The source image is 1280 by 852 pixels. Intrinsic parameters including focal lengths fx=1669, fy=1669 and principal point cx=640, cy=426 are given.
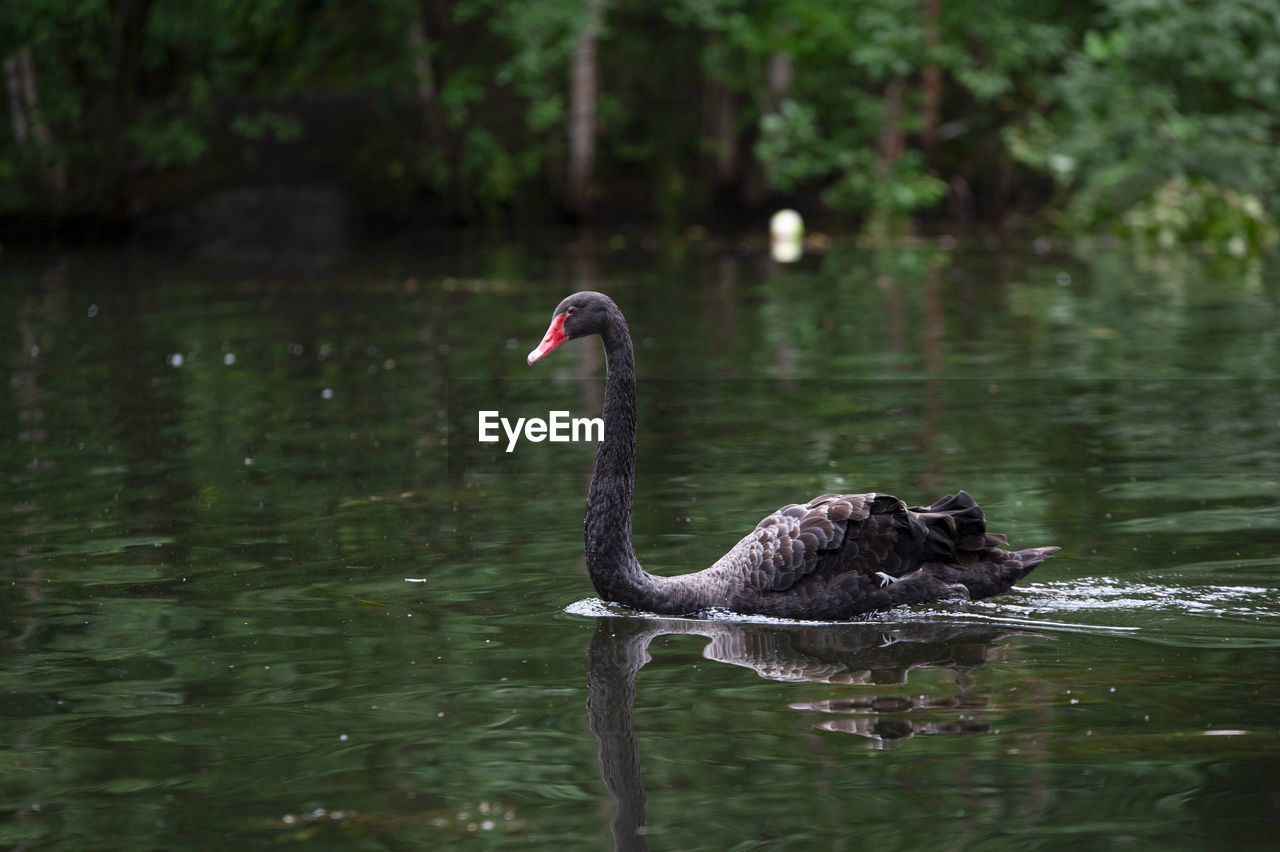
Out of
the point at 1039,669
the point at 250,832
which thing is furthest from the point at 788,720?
the point at 250,832

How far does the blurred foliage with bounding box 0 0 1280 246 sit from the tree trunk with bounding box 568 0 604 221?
0.43m

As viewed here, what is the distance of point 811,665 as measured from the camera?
5.11 m

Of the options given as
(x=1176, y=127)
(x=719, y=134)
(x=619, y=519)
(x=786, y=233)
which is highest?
(x=719, y=134)

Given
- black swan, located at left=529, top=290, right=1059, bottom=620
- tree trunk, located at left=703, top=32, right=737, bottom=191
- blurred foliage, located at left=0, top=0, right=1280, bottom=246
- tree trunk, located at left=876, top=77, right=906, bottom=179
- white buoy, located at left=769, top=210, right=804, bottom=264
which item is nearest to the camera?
black swan, located at left=529, top=290, right=1059, bottom=620

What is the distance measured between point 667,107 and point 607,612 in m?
22.4

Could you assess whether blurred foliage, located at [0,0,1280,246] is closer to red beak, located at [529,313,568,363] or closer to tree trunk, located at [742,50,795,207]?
tree trunk, located at [742,50,795,207]

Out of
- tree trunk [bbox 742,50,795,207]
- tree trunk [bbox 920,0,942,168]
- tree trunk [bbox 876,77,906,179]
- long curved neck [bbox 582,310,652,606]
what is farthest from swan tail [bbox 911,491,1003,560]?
tree trunk [bbox 742,50,795,207]

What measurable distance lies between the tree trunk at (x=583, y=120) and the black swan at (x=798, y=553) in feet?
62.6

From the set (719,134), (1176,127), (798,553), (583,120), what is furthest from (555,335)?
(719,134)

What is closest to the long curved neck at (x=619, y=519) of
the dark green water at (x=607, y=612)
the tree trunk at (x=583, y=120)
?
the dark green water at (x=607, y=612)

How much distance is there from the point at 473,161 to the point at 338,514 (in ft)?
65.0

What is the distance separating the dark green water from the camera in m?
3.96

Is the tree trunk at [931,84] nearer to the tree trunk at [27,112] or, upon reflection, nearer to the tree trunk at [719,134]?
the tree trunk at [719,134]

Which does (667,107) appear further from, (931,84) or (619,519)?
(619,519)
